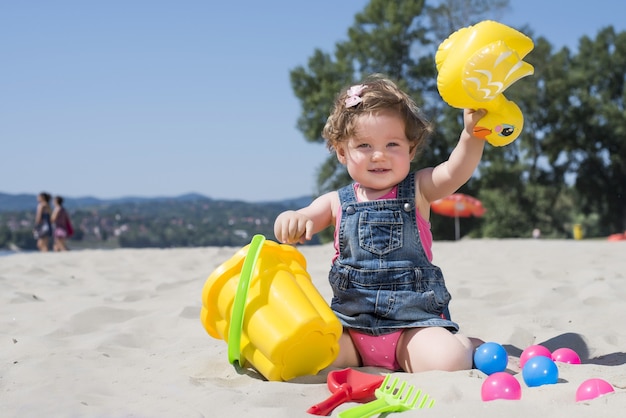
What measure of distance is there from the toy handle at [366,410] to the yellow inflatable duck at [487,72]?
0.96 meters

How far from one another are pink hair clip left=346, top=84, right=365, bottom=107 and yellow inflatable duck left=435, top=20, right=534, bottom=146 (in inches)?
14.4

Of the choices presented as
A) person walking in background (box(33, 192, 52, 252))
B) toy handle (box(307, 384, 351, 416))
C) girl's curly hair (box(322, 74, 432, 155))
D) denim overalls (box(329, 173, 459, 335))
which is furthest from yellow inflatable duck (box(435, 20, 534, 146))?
person walking in background (box(33, 192, 52, 252))

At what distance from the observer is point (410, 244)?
2.46m

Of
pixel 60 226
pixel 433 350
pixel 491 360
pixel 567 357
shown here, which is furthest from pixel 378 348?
pixel 60 226

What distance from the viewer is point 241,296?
6.98ft

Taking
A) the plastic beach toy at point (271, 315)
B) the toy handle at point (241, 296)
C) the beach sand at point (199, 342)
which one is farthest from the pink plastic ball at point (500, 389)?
the toy handle at point (241, 296)

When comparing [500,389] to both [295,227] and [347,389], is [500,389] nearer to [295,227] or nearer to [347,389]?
[347,389]

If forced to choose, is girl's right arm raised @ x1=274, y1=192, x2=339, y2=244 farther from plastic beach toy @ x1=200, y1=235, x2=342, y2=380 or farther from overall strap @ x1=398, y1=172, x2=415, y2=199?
overall strap @ x1=398, y1=172, x2=415, y2=199

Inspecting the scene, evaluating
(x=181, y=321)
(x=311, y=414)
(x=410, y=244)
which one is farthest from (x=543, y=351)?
(x=181, y=321)

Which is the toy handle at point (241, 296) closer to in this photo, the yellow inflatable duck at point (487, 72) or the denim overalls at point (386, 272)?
the denim overalls at point (386, 272)

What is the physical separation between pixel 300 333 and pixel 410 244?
600 millimetres

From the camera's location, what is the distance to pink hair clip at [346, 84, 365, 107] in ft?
8.15

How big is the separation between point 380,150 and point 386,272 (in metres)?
0.45

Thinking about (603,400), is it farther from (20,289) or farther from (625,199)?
(625,199)
